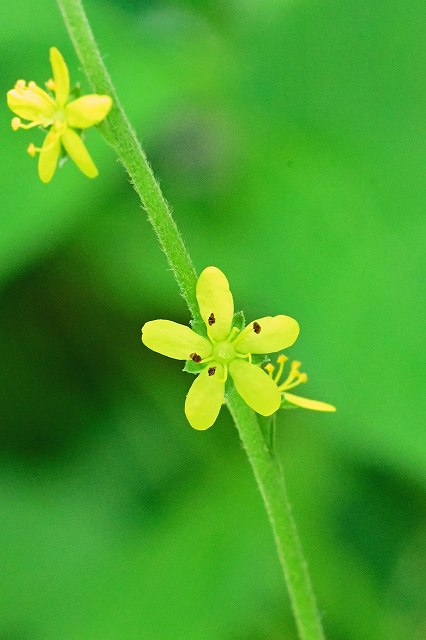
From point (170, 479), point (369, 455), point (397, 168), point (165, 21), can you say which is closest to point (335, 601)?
point (369, 455)

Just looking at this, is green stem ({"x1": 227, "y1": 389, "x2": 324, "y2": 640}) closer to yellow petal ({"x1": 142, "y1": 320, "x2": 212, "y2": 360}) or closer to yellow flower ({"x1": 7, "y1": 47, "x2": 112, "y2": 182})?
yellow petal ({"x1": 142, "y1": 320, "x2": 212, "y2": 360})

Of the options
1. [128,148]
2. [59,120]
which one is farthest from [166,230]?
[59,120]

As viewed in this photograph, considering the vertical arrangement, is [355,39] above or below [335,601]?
above

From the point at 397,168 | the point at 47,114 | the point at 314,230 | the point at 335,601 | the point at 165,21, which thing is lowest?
the point at 335,601

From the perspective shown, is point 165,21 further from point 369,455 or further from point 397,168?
point 369,455

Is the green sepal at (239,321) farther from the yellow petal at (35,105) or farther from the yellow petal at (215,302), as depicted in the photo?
the yellow petal at (35,105)

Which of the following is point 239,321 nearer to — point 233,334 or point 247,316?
point 233,334

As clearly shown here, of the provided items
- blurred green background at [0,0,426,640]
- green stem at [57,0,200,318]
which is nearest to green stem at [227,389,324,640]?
green stem at [57,0,200,318]
